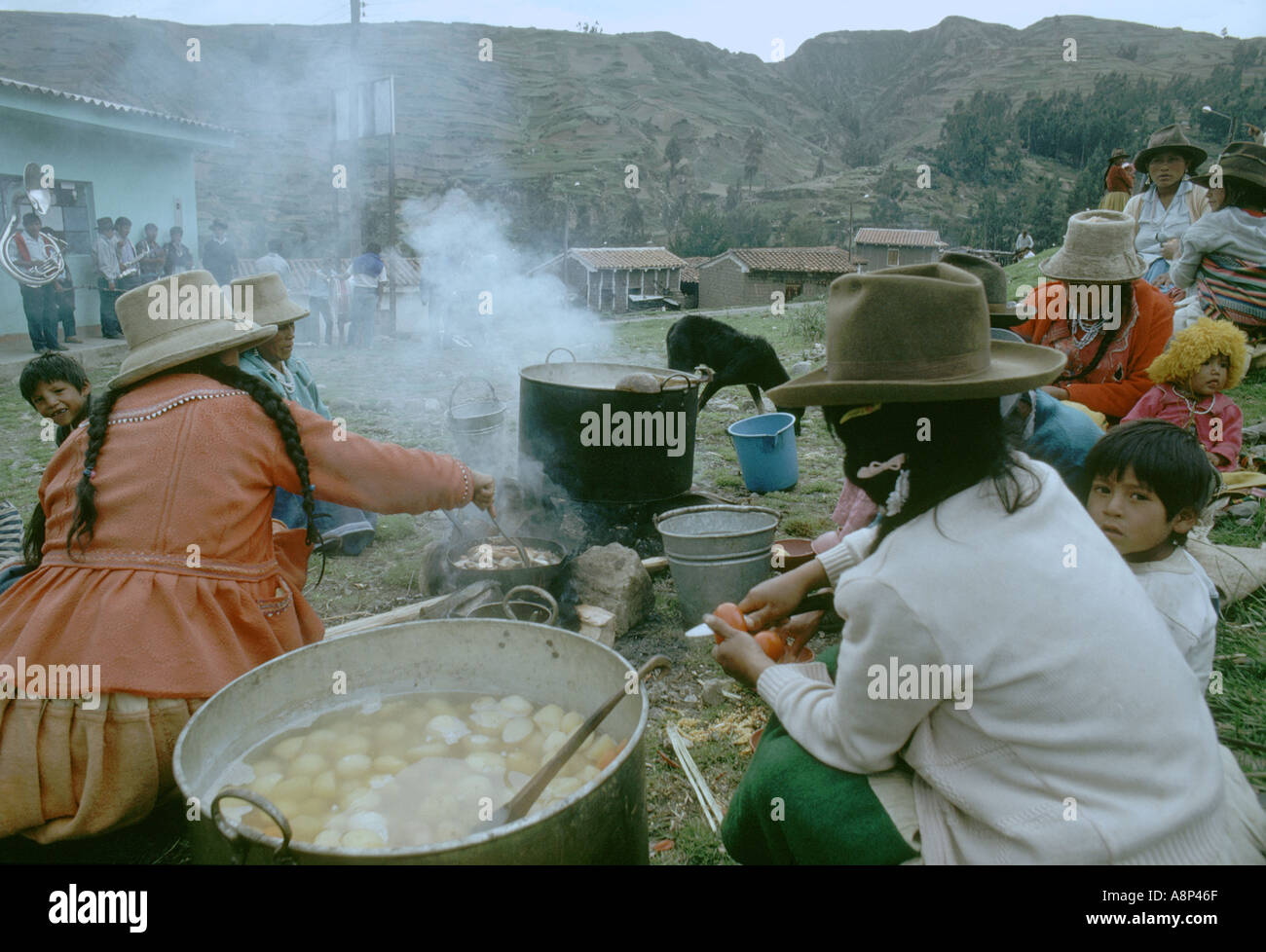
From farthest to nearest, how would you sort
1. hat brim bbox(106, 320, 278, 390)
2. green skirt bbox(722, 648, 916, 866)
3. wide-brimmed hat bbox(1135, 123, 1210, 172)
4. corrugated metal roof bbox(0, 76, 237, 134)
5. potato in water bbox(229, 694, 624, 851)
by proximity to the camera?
corrugated metal roof bbox(0, 76, 237, 134), wide-brimmed hat bbox(1135, 123, 1210, 172), hat brim bbox(106, 320, 278, 390), potato in water bbox(229, 694, 624, 851), green skirt bbox(722, 648, 916, 866)

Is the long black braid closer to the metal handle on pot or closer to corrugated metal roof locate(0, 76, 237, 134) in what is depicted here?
the metal handle on pot

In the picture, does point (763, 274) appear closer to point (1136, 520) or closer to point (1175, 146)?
point (1175, 146)

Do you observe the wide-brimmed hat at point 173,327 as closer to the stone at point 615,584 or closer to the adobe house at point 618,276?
the stone at point 615,584

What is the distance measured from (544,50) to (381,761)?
577 feet

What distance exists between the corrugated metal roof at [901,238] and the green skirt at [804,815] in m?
55.3

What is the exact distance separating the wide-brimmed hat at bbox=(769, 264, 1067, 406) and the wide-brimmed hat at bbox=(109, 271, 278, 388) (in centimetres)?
210

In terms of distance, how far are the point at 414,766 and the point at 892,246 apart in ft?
184

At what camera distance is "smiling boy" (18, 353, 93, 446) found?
4047 millimetres

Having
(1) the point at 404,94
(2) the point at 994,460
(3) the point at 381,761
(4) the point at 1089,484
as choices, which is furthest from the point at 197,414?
(1) the point at 404,94

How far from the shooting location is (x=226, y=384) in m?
2.88

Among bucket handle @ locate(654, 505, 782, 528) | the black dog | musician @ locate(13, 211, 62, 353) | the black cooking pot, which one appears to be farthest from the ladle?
musician @ locate(13, 211, 62, 353)

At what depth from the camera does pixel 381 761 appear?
98.8 inches

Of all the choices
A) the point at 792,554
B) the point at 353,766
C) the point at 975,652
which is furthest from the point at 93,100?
the point at 975,652

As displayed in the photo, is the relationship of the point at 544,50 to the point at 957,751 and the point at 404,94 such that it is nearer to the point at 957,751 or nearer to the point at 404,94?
the point at 404,94
